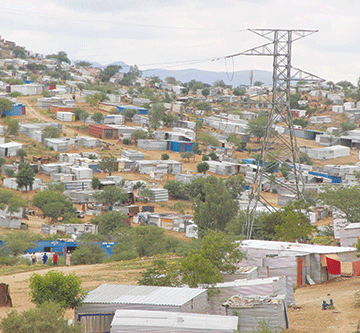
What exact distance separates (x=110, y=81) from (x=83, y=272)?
9284cm

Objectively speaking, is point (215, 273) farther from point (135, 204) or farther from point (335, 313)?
point (135, 204)

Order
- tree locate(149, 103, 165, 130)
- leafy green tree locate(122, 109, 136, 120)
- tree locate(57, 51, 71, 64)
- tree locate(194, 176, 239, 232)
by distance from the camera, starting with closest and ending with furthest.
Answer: tree locate(194, 176, 239, 232), tree locate(149, 103, 165, 130), leafy green tree locate(122, 109, 136, 120), tree locate(57, 51, 71, 64)

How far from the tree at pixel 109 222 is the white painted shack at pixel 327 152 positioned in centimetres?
3307

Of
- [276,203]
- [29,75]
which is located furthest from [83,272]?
[29,75]

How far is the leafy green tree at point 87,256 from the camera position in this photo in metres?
18.6

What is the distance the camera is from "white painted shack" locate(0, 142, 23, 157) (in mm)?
42000

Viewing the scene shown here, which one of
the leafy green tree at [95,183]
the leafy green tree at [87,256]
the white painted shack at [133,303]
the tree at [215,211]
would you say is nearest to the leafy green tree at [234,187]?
the leafy green tree at [95,183]

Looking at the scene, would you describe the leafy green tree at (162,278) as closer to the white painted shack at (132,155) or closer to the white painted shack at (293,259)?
A: the white painted shack at (293,259)

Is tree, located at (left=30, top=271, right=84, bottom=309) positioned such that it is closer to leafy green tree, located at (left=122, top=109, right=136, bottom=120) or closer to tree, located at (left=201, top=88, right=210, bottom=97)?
leafy green tree, located at (left=122, top=109, right=136, bottom=120)

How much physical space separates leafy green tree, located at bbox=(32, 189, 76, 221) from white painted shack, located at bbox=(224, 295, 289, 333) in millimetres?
21934

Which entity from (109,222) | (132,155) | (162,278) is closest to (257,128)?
(132,155)

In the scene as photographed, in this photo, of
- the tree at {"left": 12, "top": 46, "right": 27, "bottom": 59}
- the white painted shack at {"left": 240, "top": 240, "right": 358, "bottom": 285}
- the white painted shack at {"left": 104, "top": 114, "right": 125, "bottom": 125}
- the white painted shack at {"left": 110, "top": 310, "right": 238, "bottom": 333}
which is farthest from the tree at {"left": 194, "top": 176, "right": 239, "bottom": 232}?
the tree at {"left": 12, "top": 46, "right": 27, "bottom": 59}

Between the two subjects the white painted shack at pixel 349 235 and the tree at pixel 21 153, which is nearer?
the white painted shack at pixel 349 235

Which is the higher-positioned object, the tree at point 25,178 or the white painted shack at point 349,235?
the white painted shack at point 349,235
